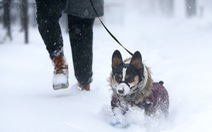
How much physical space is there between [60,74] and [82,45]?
40 centimetres

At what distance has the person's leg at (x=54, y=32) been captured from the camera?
8.64ft

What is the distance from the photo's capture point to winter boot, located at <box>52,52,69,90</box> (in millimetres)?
2621

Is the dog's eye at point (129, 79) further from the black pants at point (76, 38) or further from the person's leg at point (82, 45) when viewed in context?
the person's leg at point (82, 45)

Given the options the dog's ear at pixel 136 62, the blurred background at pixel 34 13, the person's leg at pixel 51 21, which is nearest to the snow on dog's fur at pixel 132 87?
the dog's ear at pixel 136 62

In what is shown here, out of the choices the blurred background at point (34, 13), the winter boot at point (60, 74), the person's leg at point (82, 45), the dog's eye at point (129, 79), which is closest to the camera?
the dog's eye at point (129, 79)

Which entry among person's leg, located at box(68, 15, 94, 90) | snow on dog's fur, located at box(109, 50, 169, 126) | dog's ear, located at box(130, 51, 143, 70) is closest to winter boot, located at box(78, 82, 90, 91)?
person's leg, located at box(68, 15, 94, 90)

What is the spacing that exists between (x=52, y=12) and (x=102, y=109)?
0.73 meters

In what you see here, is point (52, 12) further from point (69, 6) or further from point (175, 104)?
point (175, 104)

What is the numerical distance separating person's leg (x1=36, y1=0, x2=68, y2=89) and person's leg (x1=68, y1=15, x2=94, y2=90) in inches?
9.4

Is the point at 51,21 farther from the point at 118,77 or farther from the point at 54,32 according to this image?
the point at 118,77

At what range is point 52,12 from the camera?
8.72 ft

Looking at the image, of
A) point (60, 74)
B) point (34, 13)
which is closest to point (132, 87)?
point (60, 74)

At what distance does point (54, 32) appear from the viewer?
2.71 m

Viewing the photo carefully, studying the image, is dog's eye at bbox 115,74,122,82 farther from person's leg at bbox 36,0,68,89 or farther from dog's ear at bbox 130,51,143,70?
person's leg at bbox 36,0,68,89
